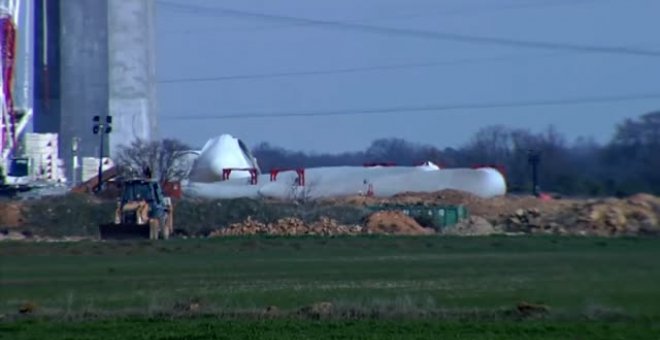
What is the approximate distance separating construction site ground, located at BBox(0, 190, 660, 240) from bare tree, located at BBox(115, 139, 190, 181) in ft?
52.0

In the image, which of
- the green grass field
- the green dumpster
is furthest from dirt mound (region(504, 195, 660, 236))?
the green grass field

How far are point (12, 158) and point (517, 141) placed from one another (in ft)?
107

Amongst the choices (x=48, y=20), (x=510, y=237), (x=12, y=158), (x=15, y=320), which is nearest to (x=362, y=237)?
(x=510, y=237)

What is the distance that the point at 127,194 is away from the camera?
66.0 meters

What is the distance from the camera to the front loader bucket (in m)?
62.6

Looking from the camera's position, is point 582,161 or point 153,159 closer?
point 582,161

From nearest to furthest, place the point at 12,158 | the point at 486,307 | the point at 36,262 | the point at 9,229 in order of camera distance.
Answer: the point at 486,307 < the point at 36,262 < the point at 9,229 < the point at 12,158

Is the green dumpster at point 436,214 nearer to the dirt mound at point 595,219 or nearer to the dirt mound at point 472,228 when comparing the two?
the dirt mound at point 472,228

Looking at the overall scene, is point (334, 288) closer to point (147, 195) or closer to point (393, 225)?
point (147, 195)

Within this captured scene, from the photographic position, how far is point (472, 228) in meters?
75.8

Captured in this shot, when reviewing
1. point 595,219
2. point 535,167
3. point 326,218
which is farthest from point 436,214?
point 535,167

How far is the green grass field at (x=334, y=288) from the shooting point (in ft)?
82.7

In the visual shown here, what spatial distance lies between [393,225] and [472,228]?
4.89 m

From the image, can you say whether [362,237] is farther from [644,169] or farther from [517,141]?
[517,141]
